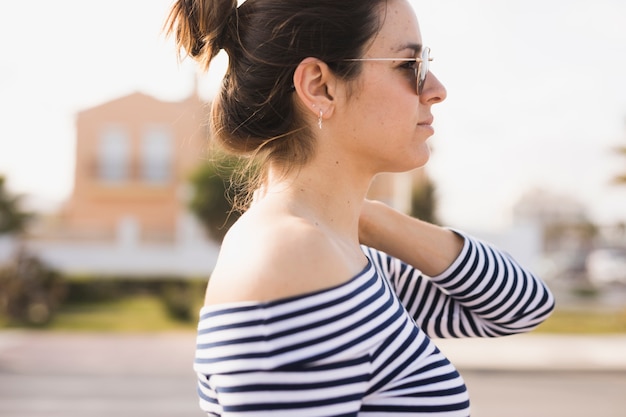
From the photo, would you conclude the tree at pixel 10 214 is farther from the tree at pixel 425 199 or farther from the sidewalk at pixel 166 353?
the tree at pixel 425 199

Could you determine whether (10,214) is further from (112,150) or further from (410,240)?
(410,240)

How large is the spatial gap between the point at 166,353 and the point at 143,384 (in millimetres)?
2066

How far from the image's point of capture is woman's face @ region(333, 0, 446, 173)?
115 cm

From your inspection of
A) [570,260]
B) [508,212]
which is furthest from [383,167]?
[508,212]

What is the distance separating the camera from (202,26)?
4.04ft

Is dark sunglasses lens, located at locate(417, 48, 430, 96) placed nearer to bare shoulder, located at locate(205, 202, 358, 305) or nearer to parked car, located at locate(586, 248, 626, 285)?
bare shoulder, located at locate(205, 202, 358, 305)

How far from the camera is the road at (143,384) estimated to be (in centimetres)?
761

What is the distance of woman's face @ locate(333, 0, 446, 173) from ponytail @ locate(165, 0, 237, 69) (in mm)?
242

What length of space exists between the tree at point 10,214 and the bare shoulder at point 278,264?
84.7ft

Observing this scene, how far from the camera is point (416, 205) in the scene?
23.1 meters

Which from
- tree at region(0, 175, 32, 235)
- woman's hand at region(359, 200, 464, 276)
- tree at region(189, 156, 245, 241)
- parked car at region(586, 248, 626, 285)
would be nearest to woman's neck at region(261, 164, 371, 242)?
woman's hand at region(359, 200, 464, 276)

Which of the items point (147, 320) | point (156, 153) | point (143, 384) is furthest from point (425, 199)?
point (143, 384)

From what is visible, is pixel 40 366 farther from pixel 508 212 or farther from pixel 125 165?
pixel 508 212

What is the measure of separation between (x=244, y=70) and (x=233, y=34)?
0.06 m
